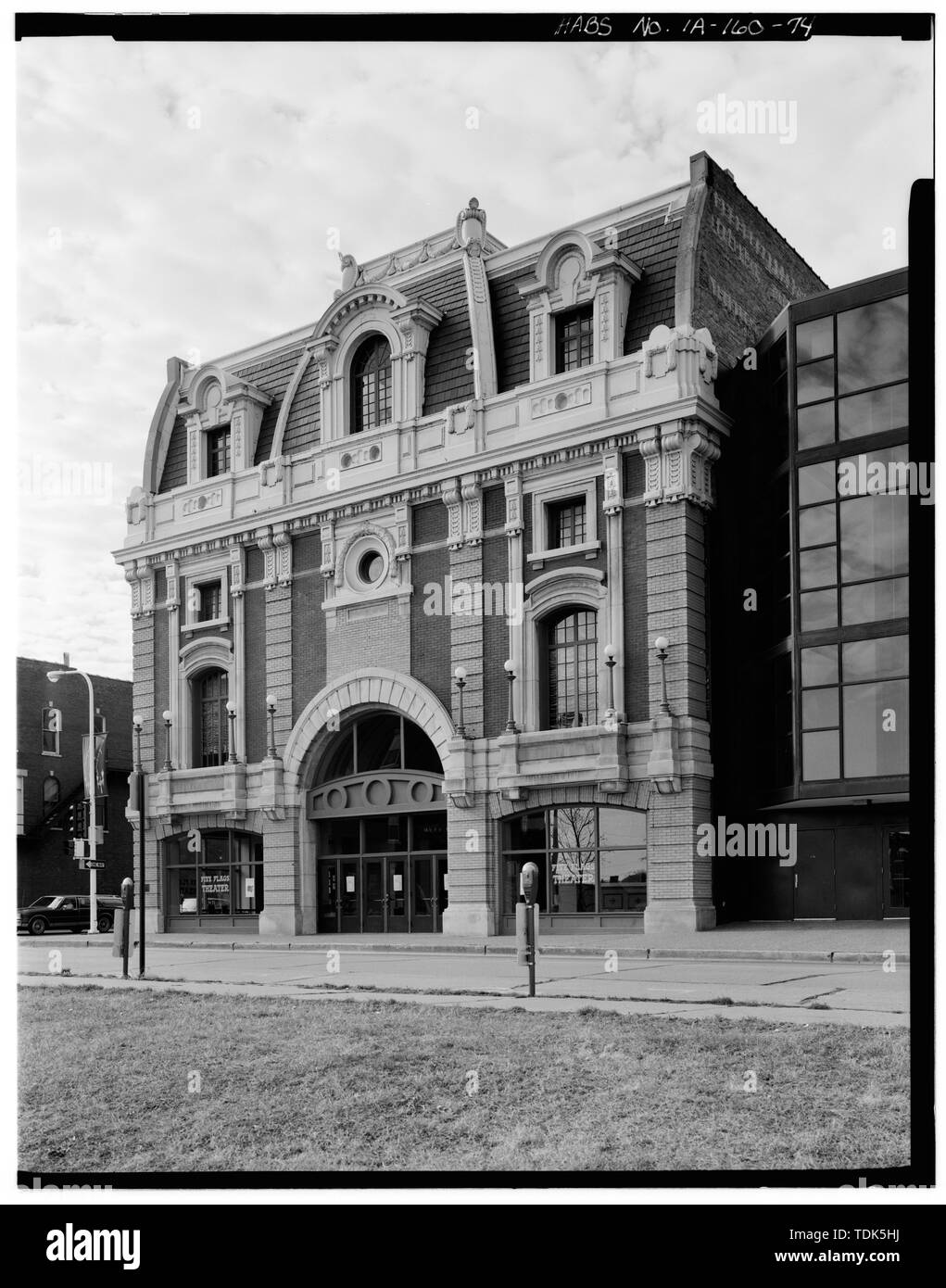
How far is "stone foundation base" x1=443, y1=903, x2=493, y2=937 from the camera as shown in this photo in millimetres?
24984

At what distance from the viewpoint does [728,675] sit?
24656mm

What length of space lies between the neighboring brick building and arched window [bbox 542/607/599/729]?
29.0 ft

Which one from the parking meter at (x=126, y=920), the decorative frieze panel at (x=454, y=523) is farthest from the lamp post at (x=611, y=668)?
the parking meter at (x=126, y=920)

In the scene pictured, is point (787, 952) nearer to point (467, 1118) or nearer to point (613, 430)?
point (613, 430)

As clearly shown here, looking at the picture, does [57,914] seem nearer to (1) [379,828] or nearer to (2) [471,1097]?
(1) [379,828]

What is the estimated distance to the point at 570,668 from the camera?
995 inches

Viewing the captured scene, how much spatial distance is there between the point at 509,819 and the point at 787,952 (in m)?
8.55

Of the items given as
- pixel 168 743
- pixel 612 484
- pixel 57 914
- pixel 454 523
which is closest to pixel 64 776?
pixel 168 743

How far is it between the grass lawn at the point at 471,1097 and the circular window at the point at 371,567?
16125 millimetres

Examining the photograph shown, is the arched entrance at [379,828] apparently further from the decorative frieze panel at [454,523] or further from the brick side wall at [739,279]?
the brick side wall at [739,279]

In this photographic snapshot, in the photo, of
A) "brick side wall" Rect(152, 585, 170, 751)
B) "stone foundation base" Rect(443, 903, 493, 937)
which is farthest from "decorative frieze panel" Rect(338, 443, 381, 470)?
"stone foundation base" Rect(443, 903, 493, 937)

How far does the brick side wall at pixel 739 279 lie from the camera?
23.8 meters

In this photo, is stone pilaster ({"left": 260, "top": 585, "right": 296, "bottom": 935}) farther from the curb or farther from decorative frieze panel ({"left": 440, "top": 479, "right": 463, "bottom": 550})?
decorative frieze panel ({"left": 440, "top": 479, "right": 463, "bottom": 550})

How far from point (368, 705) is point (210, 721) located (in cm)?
358
